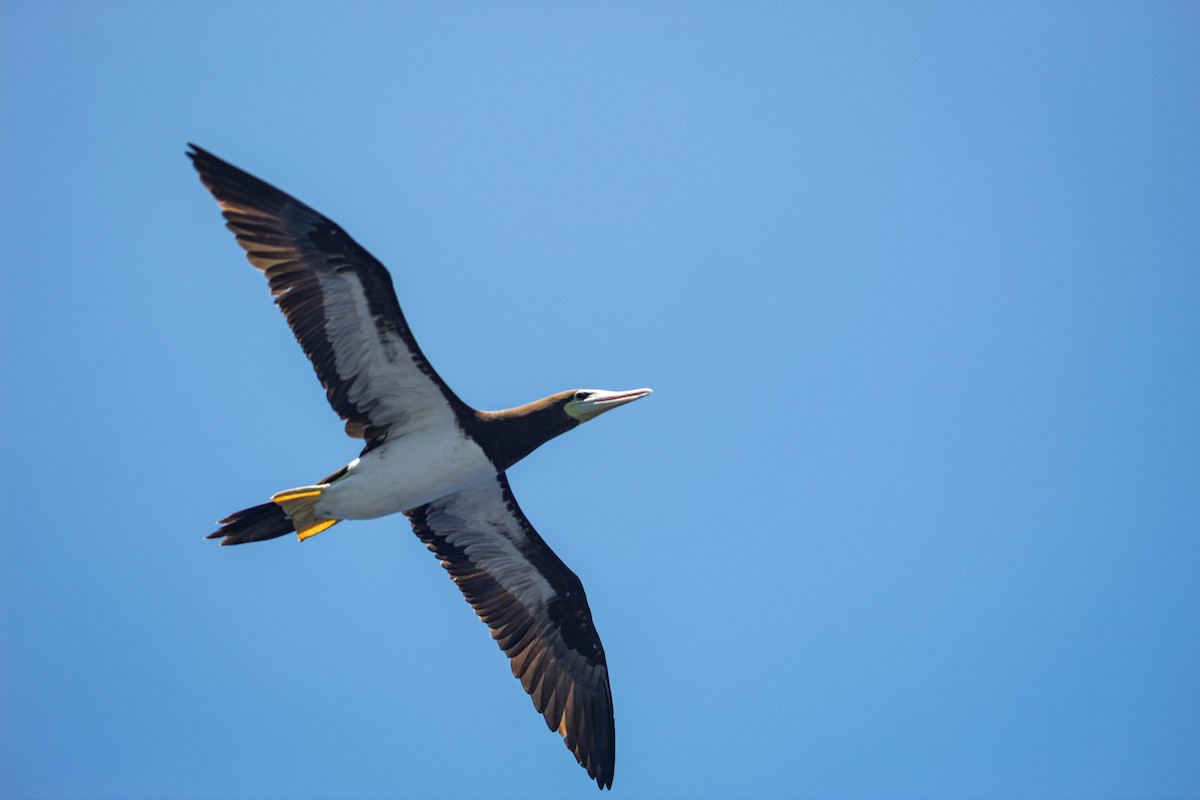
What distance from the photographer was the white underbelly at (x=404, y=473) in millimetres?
14141

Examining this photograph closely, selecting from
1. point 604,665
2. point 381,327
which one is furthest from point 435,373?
point 604,665

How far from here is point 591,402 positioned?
49.0 ft

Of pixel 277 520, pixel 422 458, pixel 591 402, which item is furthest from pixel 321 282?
pixel 591 402

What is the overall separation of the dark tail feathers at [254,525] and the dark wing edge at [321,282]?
1.75m

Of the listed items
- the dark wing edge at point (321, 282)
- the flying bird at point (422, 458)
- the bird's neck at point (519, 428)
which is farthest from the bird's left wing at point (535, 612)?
the dark wing edge at point (321, 282)

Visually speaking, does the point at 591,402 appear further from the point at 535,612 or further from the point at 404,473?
the point at 535,612

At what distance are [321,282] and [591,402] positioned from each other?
395cm

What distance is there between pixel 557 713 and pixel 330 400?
591 centimetres

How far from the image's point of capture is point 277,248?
13.3 meters

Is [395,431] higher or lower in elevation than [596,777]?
higher

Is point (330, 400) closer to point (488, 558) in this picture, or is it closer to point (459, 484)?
point (459, 484)

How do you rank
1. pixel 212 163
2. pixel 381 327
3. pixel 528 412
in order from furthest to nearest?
pixel 528 412
pixel 381 327
pixel 212 163

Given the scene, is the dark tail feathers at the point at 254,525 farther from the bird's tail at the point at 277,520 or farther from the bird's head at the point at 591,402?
the bird's head at the point at 591,402

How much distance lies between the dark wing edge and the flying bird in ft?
0.05
